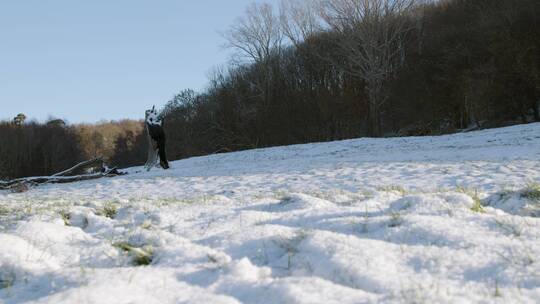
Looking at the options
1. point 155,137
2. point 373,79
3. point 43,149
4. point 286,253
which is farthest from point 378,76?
point 43,149

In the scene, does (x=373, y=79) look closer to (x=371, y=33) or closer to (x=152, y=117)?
(x=371, y=33)

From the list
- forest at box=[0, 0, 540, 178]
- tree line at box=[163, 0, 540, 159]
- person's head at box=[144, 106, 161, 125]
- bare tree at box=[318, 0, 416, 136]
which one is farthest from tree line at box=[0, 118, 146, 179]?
person's head at box=[144, 106, 161, 125]

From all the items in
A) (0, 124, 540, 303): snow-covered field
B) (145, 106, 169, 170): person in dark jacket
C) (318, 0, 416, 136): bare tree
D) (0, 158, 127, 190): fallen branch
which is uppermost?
(318, 0, 416, 136): bare tree

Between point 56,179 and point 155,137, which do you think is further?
point 155,137

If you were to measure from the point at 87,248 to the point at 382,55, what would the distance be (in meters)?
29.0

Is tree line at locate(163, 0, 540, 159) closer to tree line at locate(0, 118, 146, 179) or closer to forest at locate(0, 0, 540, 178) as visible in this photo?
forest at locate(0, 0, 540, 178)

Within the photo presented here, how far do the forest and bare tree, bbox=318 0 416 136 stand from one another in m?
0.06

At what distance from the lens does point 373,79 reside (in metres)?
28.3

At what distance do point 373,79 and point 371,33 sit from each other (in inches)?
112

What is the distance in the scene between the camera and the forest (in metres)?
24.1

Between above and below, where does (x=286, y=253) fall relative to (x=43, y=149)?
below

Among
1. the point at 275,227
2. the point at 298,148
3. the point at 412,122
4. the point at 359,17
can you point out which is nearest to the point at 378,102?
the point at 412,122

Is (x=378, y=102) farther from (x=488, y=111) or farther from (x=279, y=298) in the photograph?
(x=279, y=298)

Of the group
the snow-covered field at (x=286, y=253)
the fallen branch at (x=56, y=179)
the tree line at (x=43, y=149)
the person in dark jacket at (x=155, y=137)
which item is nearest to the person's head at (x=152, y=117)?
the person in dark jacket at (x=155, y=137)
